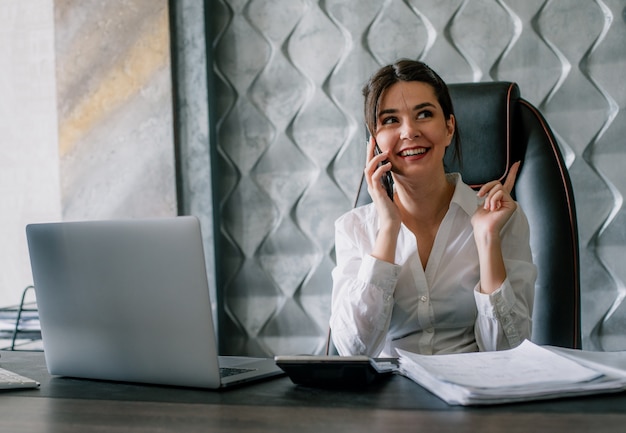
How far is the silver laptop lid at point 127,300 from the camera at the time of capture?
947 millimetres

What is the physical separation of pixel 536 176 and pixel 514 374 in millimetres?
779

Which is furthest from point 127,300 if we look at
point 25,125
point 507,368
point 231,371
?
point 25,125

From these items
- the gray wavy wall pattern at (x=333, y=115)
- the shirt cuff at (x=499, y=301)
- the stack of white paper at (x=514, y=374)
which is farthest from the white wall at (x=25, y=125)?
the stack of white paper at (x=514, y=374)

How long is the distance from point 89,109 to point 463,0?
1193 mm

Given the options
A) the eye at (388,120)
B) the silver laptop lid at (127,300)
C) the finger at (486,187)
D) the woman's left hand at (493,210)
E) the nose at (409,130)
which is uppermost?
the eye at (388,120)

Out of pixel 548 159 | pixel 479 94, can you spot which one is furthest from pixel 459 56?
pixel 548 159

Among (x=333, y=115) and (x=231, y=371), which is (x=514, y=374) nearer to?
(x=231, y=371)

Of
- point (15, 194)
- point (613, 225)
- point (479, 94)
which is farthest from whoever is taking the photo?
point (15, 194)

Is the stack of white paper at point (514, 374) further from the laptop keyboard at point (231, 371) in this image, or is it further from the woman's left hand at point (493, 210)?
the woman's left hand at point (493, 210)

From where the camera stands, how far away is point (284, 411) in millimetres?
867

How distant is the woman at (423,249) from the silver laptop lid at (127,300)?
0.58 meters

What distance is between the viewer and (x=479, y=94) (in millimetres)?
1666

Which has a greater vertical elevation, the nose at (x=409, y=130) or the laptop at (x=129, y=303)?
the nose at (x=409, y=130)

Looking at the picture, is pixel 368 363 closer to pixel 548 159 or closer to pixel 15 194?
pixel 548 159
